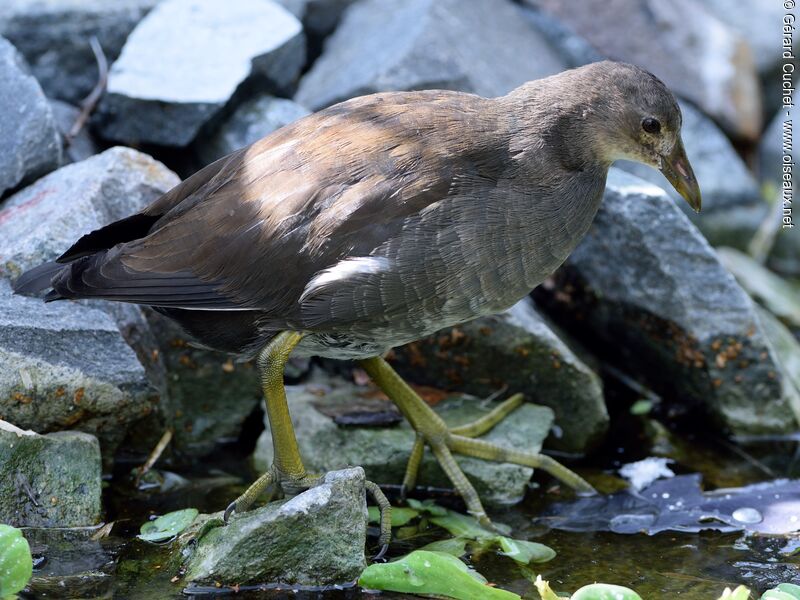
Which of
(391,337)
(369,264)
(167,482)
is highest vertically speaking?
(369,264)

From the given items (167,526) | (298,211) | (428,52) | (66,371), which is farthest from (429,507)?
(428,52)

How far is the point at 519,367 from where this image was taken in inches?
191

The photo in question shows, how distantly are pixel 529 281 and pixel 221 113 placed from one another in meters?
2.39

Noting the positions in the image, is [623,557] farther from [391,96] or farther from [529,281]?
[391,96]

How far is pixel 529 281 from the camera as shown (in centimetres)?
391

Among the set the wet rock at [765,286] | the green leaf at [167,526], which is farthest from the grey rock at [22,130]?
the wet rock at [765,286]

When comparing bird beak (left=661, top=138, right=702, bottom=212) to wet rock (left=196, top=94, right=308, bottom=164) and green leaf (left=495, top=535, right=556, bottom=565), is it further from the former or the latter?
wet rock (left=196, top=94, right=308, bottom=164)

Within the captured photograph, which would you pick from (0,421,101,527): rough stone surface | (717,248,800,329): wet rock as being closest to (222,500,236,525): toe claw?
(0,421,101,527): rough stone surface

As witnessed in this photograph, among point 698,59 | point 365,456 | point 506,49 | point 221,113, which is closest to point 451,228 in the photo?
point 365,456

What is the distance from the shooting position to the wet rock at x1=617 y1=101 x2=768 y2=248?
21.2 feet

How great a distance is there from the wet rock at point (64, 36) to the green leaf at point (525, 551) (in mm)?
3630

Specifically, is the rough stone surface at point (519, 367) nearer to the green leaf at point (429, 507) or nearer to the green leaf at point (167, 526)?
the green leaf at point (429, 507)

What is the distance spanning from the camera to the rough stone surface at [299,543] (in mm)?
3529

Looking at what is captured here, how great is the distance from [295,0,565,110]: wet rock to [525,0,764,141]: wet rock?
0.31 meters
